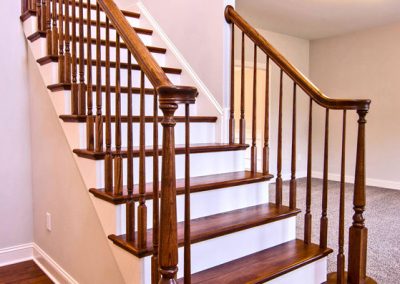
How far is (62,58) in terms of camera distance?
2168 mm

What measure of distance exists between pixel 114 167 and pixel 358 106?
1303 millimetres

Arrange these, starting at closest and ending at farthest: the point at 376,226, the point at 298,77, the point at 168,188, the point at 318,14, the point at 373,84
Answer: the point at 168,188 < the point at 298,77 < the point at 376,226 < the point at 318,14 < the point at 373,84

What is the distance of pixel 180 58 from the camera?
3.08 m

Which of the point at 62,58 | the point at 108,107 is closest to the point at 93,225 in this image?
the point at 108,107

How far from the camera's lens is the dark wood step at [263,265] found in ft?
5.41

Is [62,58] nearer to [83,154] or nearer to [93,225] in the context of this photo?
[83,154]

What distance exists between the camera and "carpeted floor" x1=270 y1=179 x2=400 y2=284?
2570 millimetres

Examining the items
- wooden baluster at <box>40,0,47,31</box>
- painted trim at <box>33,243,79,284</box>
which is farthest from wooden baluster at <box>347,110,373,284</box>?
wooden baluster at <box>40,0,47,31</box>

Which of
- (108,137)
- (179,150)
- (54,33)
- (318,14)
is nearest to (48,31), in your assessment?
(54,33)

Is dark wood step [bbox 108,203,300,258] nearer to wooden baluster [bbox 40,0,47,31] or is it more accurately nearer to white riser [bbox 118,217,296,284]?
white riser [bbox 118,217,296,284]

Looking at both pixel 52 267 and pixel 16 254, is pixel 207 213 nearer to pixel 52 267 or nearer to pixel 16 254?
Result: pixel 52 267

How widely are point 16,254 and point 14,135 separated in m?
0.96

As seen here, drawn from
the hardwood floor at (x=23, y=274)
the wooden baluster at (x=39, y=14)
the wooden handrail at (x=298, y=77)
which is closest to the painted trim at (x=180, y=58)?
the wooden handrail at (x=298, y=77)

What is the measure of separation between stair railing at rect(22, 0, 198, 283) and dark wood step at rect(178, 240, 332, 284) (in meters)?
0.33
